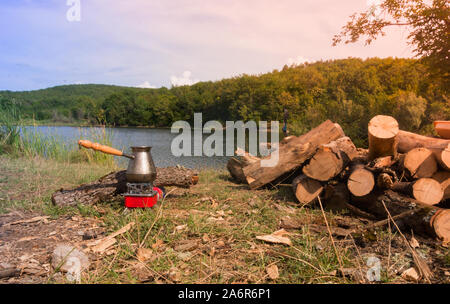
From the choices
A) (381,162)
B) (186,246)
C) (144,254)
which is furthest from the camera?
(381,162)

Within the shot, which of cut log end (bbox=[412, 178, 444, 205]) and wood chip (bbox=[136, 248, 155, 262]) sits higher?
cut log end (bbox=[412, 178, 444, 205])

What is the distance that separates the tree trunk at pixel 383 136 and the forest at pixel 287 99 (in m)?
7.05

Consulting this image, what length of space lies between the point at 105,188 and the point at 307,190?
9.08 feet

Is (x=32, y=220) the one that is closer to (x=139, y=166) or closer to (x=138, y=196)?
(x=138, y=196)

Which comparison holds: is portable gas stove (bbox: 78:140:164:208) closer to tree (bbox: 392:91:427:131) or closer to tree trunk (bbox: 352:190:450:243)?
tree trunk (bbox: 352:190:450:243)

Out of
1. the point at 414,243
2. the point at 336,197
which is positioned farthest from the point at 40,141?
the point at 414,243

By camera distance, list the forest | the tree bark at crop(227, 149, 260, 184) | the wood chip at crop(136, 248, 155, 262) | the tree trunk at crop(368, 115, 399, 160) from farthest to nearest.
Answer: the forest → the tree bark at crop(227, 149, 260, 184) → the tree trunk at crop(368, 115, 399, 160) → the wood chip at crop(136, 248, 155, 262)

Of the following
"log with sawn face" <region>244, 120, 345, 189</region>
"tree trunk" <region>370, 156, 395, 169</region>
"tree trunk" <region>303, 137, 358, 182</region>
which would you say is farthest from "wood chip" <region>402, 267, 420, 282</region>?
"log with sawn face" <region>244, 120, 345, 189</region>

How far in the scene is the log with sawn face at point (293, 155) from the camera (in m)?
4.91

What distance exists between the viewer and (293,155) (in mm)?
4973

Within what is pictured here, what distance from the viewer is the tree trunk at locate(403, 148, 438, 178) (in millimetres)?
3898

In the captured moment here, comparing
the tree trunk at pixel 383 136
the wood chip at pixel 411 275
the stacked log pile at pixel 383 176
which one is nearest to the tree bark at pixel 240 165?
the stacked log pile at pixel 383 176
